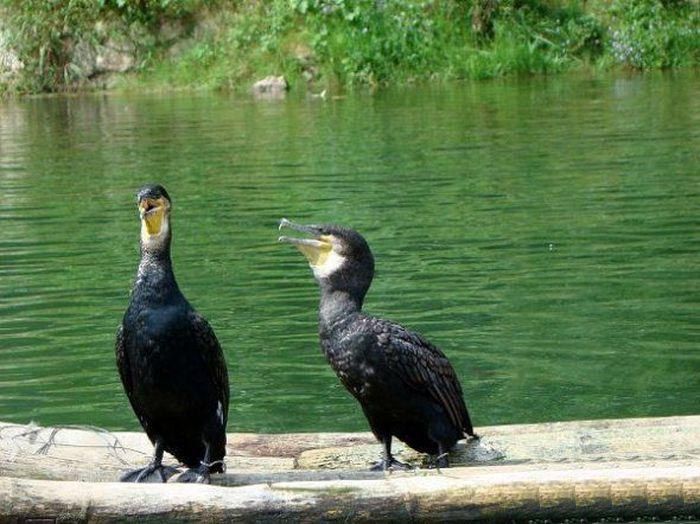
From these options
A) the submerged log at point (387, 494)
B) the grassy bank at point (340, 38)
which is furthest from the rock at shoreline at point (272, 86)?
the submerged log at point (387, 494)

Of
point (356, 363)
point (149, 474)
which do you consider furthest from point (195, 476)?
point (356, 363)

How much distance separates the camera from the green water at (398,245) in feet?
27.4

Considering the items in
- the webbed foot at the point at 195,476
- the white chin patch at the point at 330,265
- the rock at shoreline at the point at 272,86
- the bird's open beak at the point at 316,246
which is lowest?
the rock at shoreline at the point at 272,86

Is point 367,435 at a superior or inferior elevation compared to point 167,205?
inferior

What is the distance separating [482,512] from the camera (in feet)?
16.0

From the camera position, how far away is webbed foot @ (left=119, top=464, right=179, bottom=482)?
18.4 ft

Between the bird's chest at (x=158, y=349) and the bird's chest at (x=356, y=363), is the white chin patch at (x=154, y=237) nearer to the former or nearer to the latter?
the bird's chest at (x=158, y=349)

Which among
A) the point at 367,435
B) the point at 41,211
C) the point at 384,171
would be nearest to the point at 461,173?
the point at 384,171

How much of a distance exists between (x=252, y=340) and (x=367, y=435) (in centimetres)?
315

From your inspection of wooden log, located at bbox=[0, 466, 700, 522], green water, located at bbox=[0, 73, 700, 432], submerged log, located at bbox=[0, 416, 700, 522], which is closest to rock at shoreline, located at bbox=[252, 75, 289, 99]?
green water, located at bbox=[0, 73, 700, 432]

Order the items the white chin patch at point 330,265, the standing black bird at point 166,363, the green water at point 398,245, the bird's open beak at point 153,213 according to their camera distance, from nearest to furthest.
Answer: the standing black bird at point 166,363 → the bird's open beak at point 153,213 → the white chin patch at point 330,265 → the green water at point 398,245

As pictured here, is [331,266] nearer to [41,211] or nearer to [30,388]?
[30,388]

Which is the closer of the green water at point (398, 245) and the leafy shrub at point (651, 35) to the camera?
the green water at point (398, 245)

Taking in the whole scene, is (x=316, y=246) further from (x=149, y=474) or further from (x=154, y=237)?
(x=149, y=474)
